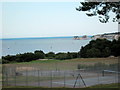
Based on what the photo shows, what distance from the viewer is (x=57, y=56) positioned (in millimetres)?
6711

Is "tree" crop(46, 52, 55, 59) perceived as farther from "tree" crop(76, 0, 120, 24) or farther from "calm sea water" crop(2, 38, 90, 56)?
"tree" crop(76, 0, 120, 24)

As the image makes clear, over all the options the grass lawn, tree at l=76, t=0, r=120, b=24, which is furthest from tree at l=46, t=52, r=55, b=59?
tree at l=76, t=0, r=120, b=24

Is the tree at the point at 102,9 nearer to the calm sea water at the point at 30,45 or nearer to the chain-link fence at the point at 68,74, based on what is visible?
the calm sea water at the point at 30,45

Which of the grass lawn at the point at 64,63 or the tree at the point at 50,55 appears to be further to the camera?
the tree at the point at 50,55

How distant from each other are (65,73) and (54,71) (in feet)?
1.35

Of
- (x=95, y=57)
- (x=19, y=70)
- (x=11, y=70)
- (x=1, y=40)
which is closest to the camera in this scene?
(x=1, y=40)

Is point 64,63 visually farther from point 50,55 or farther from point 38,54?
point 38,54

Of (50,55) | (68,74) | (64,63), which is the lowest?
(68,74)

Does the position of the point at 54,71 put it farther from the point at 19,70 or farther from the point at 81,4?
the point at 81,4

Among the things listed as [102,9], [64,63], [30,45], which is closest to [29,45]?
[30,45]

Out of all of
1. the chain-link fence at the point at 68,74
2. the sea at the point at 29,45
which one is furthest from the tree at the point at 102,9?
the chain-link fence at the point at 68,74

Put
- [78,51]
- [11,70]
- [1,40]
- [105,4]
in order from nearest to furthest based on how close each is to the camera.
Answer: [1,40]
[105,4]
[11,70]
[78,51]

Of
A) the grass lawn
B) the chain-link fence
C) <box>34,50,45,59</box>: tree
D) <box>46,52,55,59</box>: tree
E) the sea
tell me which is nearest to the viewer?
the sea

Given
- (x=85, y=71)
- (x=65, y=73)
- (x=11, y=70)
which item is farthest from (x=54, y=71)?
(x=11, y=70)
